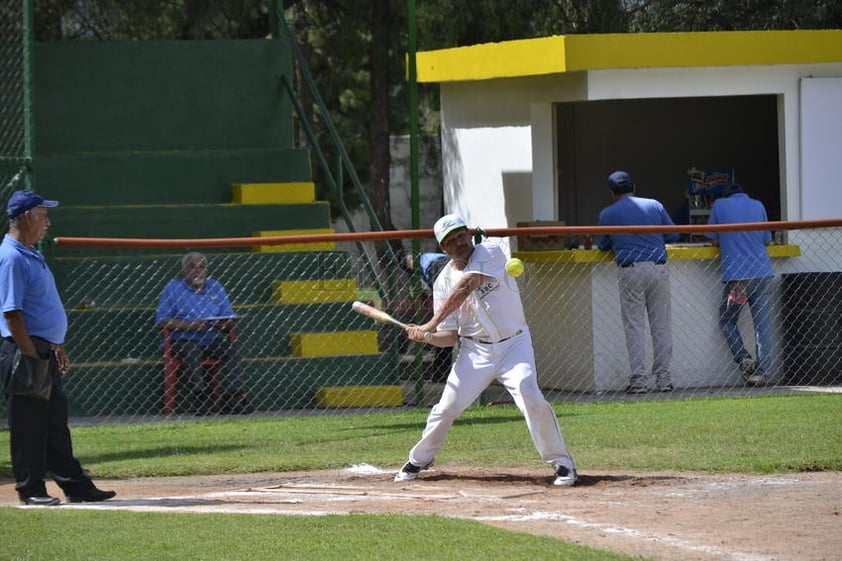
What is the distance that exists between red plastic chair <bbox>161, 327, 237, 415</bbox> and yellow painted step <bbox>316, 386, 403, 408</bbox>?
1.05 meters

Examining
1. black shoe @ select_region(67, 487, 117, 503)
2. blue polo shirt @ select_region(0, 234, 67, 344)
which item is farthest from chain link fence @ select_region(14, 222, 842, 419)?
blue polo shirt @ select_region(0, 234, 67, 344)

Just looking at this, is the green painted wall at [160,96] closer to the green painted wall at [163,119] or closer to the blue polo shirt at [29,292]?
the green painted wall at [163,119]

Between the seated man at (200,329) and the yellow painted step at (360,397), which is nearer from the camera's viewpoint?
the seated man at (200,329)

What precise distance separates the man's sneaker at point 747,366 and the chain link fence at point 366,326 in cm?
14

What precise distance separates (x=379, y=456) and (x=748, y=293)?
17.3 feet

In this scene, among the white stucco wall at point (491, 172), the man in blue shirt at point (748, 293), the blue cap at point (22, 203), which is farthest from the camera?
the white stucco wall at point (491, 172)

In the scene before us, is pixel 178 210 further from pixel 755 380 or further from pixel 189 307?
pixel 755 380

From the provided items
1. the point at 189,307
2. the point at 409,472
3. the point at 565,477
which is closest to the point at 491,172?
the point at 189,307

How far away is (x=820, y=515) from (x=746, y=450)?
253 centimetres

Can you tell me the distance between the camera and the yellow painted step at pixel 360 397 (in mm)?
14133

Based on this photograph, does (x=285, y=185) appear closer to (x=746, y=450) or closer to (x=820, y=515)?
(x=746, y=450)

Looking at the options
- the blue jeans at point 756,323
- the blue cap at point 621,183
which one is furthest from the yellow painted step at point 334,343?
the blue jeans at point 756,323

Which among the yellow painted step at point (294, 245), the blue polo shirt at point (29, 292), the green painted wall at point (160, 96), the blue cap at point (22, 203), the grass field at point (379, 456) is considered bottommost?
the grass field at point (379, 456)

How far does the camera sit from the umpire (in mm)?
8766
